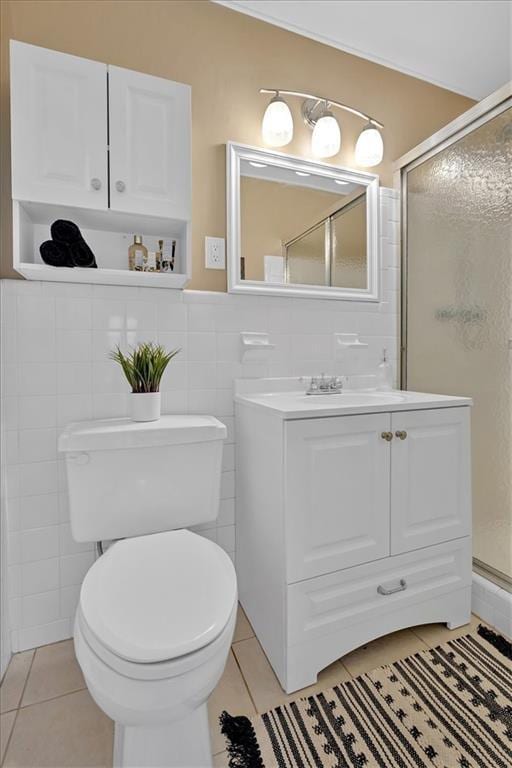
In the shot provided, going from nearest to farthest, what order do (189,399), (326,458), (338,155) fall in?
(326,458) → (189,399) → (338,155)

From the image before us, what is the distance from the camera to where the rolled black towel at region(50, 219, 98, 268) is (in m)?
1.25

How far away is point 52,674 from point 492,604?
1538 mm

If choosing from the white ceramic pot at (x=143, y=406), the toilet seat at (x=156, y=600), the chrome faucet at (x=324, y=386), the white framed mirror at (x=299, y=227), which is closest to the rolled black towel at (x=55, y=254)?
the white ceramic pot at (x=143, y=406)

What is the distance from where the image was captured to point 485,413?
1595 millimetres

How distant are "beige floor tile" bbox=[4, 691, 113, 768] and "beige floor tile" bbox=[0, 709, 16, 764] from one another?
0.01m

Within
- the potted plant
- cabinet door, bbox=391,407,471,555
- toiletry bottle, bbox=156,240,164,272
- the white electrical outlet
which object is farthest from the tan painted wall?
cabinet door, bbox=391,407,471,555

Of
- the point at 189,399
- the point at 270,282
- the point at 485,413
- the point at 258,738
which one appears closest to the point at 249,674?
the point at 258,738

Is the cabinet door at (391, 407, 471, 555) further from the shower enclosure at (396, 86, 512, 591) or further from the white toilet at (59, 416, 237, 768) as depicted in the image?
the white toilet at (59, 416, 237, 768)

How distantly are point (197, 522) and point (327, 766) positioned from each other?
689mm

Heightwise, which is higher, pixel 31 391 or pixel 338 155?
pixel 338 155

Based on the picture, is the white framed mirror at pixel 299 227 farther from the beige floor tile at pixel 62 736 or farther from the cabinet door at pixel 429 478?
the beige floor tile at pixel 62 736

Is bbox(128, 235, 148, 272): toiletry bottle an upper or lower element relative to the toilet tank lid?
upper

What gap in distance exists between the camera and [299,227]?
171 cm

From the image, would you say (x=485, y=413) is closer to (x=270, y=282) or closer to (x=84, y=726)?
(x=270, y=282)
